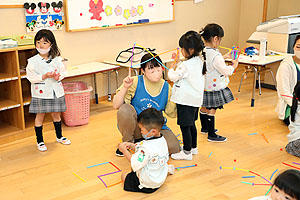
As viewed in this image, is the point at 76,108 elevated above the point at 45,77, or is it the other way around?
the point at 45,77

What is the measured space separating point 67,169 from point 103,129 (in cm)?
95

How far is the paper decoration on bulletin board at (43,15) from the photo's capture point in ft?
13.0

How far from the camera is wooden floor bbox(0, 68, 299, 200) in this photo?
8.58ft

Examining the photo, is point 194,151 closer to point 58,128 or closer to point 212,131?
point 212,131

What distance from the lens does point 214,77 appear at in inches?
130

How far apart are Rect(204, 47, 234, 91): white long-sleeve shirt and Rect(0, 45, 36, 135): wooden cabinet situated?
1.68 m

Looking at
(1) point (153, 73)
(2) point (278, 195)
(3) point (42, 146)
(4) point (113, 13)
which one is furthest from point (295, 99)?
(4) point (113, 13)

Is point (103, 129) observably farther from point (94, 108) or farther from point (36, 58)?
point (36, 58)

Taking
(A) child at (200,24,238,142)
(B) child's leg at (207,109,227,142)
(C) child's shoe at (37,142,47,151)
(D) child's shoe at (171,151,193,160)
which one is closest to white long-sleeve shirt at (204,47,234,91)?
(A) child at (200,24,238,142)

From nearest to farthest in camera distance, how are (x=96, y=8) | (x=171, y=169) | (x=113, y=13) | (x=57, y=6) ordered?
(x=171, y=169), (x=57, y=6), (x=96, y=8), (x=113, y=13)

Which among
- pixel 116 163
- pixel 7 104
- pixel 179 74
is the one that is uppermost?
pixel 179 74

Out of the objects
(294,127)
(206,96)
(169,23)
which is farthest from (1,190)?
(169,23)

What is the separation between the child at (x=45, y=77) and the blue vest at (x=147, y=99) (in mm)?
704

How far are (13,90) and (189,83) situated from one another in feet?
5.89
